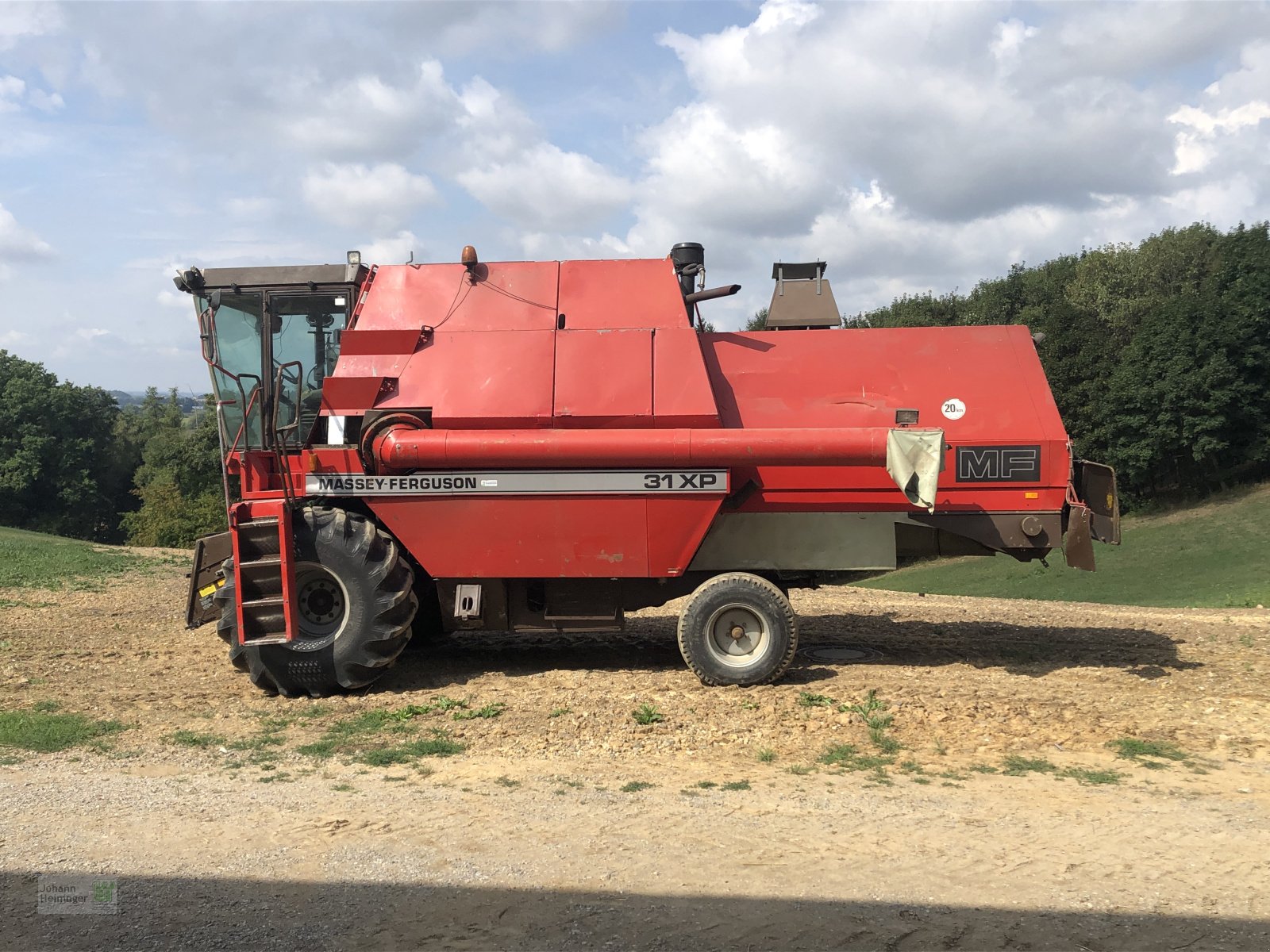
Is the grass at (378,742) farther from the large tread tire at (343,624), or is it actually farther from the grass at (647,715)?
the grass at (647,715)

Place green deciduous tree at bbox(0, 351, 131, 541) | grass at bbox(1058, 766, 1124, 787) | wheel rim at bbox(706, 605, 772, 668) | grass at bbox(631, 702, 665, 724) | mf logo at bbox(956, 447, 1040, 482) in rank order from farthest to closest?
green deciduous tree at bbox(0, 351, 131, 541) → mf logo at bbox(956, 447, 1040, 482) → wheel rim at bbox(706, 605, 772, 668) → grass at bbox(631, 702, 665, 724) → grass at bbox(1058, 766, 1124, 787)

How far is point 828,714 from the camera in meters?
6.98

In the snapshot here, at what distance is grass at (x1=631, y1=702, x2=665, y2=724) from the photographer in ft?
22.6

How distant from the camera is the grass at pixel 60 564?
1492 centimetres

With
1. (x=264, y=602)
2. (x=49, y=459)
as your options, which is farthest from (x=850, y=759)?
(x=49, y=459)

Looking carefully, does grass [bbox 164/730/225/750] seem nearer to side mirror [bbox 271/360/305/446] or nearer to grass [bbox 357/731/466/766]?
grass [bbox 357/731/466/766]

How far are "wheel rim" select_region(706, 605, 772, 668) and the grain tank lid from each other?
167 centimetres

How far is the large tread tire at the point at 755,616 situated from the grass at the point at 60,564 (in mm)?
11534

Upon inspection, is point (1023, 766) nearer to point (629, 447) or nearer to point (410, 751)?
point (629, 447)

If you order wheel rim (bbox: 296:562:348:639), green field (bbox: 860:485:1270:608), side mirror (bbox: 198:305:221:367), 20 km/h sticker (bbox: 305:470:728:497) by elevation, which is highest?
side mirror (bbox: 198:305:221:367)

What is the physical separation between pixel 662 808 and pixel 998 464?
14.7 ft

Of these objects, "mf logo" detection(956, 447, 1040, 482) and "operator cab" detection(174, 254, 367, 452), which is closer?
"mf logo" detection(956, 447, 1040, 482)
